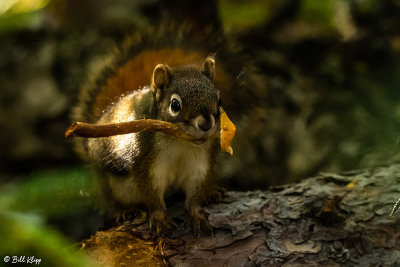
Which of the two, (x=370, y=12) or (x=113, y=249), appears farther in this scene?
(x=370, y=12)

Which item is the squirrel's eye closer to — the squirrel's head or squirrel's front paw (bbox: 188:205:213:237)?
the squirrel's head

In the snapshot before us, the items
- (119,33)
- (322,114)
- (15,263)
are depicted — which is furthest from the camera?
(119,33)

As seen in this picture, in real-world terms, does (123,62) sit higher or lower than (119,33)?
lower

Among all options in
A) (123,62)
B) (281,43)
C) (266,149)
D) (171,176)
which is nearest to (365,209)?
(171,176)

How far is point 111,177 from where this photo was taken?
176 centimetres

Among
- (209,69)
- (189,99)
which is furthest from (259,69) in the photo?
(189,99)

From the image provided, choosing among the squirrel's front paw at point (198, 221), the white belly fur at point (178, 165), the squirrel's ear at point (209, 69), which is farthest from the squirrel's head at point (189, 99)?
the squirrel's front paw at point (198, 221)

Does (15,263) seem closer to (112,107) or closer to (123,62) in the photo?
(112,107)

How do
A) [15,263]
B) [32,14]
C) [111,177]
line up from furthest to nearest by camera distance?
[111,177] < [32,14] < [15,263]

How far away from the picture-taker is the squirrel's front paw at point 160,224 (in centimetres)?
158

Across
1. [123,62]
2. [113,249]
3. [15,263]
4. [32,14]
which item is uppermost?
[123,62]

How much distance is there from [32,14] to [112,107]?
58cm

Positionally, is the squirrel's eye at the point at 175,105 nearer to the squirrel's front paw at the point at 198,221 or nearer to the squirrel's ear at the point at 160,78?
the squirrel's ear at the point at 160,78

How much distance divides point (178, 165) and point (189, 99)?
1.05 ft
